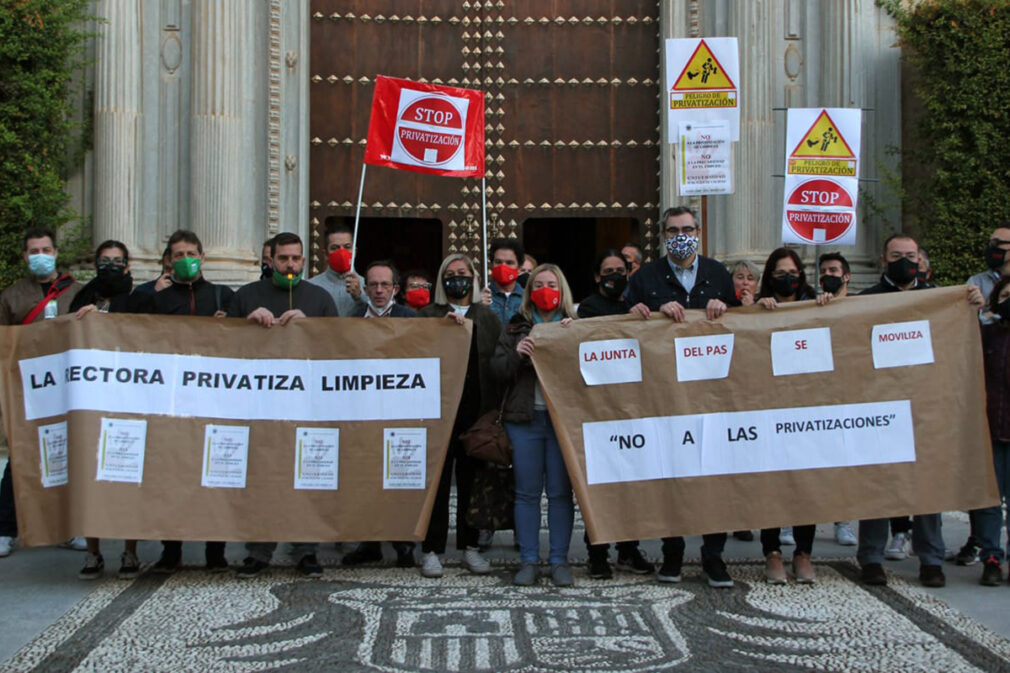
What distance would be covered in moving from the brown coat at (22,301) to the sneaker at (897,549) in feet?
17.7

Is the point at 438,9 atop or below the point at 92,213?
atop

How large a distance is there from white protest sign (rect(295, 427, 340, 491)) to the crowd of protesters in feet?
1.38

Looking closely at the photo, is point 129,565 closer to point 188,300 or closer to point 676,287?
point 188,300

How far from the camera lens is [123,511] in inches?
257

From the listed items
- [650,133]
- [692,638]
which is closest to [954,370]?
[692,638]

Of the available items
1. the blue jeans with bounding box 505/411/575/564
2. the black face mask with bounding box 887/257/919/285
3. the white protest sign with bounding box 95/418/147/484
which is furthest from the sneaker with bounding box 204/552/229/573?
the black face mask with bounding box 887/257/919/285

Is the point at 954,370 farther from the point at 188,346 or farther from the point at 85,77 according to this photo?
the point at 85,77

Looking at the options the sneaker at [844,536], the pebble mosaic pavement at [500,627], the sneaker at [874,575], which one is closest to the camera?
the pebble mosaic pavement at [500,627]

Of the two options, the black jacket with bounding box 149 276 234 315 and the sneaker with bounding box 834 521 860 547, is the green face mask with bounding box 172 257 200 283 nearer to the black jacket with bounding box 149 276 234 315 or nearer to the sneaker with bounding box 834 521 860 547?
the black jacket with bounding box 149 276 234 315

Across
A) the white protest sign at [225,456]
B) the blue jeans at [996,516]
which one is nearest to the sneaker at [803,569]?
the blue jeans at [996,516]

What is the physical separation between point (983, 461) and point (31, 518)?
5242 millimetres

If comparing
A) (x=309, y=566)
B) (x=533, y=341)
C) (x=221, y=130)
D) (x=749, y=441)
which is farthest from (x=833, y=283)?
(x=221, y=130)

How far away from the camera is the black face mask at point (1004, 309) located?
6574 millimetres

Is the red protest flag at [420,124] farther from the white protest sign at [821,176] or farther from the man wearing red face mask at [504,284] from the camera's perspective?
the white protest sign at [821,176]
